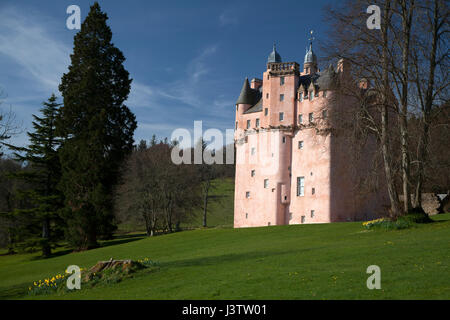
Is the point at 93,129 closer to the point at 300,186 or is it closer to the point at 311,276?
the point at 300,186

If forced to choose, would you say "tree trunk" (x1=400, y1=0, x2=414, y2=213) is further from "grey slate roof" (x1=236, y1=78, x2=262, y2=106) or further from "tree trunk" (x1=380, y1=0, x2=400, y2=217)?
"grey slate roof" (x1=236, y1=78, x2=262, y2=106)

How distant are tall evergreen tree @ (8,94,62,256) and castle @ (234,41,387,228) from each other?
69.7 feet

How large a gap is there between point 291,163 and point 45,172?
1121 inches

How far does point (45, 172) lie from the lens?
5056cm

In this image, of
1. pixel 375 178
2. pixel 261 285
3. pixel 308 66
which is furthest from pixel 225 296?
pixel 308 66

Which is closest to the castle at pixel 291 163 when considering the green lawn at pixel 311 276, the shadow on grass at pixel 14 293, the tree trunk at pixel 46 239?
the tree trunk at pixel 46 239

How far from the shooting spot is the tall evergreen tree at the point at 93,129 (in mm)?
46438

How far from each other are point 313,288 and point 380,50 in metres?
18.3

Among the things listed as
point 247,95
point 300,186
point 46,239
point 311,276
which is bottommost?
point 46,239

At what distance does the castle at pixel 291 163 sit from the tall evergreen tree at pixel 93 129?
47.2ft

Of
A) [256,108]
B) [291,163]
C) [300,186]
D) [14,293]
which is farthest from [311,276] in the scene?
[256,108]

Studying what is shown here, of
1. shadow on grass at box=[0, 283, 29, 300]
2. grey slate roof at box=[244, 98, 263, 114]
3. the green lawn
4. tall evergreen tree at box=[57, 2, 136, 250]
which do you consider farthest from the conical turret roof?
shadow on grass at box=[0, 283, 29, 300]

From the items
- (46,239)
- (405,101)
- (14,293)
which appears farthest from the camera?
(46,239)

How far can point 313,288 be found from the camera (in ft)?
35.6
